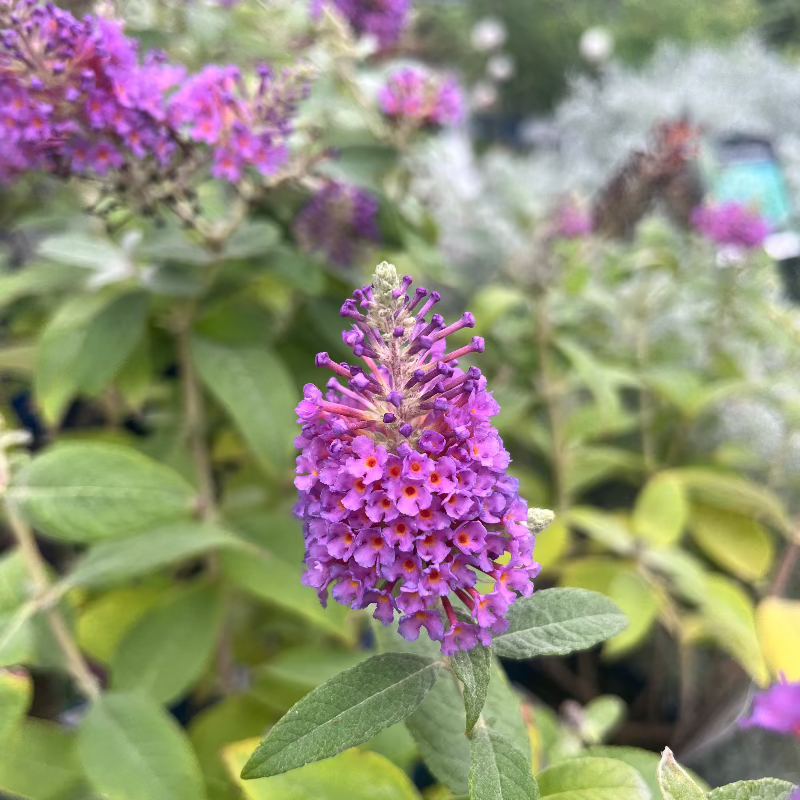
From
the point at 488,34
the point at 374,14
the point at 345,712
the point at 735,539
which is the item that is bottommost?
the point at 735,539

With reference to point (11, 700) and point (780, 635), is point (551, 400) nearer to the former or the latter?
point (780, 635)

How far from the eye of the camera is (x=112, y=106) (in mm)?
521

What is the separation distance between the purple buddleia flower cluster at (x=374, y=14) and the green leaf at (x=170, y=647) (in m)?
0.71

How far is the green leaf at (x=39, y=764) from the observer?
53 centimetres

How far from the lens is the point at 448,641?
32 centimetres

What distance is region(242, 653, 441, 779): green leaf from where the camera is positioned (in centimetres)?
31

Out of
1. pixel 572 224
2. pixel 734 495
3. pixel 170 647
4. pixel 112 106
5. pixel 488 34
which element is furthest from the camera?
pixel 488 34

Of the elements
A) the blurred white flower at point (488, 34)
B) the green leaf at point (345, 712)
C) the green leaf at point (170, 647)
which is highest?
the blurred white flower at point (488, 34)

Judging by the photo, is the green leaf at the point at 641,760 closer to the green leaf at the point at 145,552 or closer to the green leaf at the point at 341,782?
the green leaf at the point at 341,782

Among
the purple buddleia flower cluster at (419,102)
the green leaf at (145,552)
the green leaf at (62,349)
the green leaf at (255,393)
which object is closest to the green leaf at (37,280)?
the green leaf at (62,349)

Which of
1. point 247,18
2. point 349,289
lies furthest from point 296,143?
point 247,18

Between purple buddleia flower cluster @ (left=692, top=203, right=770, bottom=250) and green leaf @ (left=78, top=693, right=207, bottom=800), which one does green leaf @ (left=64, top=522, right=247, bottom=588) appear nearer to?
green leaf @ (left=78, top=693, right=207, bottom=800)

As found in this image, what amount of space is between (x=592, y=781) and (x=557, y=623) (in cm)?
9

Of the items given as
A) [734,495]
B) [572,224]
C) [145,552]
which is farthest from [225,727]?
[572,224]
